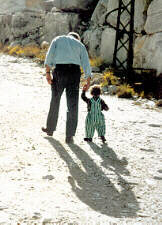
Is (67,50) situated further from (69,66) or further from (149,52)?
(149,52)

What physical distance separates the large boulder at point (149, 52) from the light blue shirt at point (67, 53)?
6170mm

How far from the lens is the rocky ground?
2.94 meters

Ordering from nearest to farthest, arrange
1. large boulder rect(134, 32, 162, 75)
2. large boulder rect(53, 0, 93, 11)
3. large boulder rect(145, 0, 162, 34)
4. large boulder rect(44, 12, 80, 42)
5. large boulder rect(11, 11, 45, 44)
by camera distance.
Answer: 1. large boulder rect(134, 32, 162, 75)
2. large boulder rect(145, 0, 162, 34)
3. large boulder rect(53, 0, 93, 11)
4. large boulder rect(44, 12, 80, 42)
5. large boulder rect(11, 11, 45, 44)

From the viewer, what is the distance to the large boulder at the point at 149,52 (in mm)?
11008

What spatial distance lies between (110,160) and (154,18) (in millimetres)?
8494

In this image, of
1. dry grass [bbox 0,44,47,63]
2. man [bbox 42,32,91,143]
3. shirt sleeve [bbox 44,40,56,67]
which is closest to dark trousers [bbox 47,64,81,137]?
man [bbox 42,32,91,143]

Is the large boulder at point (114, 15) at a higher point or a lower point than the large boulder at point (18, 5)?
lower

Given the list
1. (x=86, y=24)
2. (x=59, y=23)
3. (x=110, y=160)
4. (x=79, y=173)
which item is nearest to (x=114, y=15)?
(x=86, y=24)

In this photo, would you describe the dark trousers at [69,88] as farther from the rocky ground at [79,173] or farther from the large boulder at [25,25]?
the large boulder at [25,25]

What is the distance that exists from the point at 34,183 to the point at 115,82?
7.93 m

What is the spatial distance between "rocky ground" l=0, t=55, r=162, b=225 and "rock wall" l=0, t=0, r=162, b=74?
17.9 feet

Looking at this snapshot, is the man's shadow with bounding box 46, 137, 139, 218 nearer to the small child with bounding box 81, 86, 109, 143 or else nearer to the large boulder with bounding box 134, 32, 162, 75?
the small child with bounding box 81, 86, 109, 143

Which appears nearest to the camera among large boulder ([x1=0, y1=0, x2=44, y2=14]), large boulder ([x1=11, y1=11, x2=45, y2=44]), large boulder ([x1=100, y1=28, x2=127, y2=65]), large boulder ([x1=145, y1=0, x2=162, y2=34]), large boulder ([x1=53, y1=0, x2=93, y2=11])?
large boulder ([x1=145, y1=0, x2=162, y2=34])

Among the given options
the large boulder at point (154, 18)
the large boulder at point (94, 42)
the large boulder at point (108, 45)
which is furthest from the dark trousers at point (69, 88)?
the large boulder at point (94, 42)
